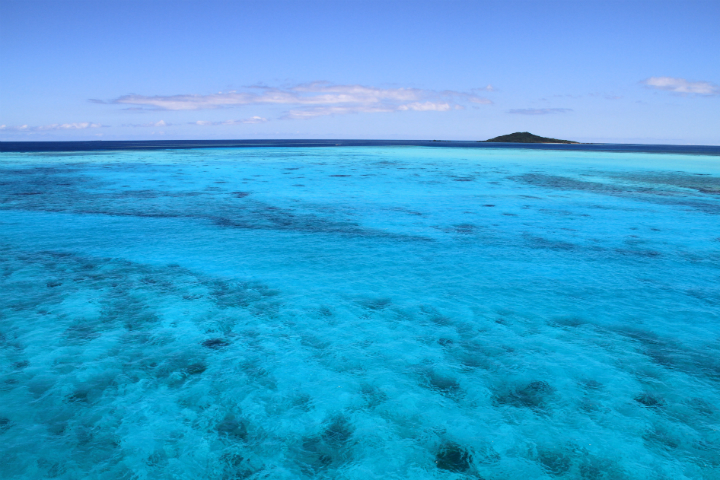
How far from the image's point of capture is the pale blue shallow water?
19.9ft

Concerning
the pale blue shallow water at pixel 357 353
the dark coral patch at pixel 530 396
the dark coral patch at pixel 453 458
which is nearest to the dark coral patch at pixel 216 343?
the pale blue shallow water at pixel 357 353

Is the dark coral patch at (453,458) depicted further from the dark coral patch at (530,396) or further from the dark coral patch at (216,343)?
the dark coral patch at (216,343)

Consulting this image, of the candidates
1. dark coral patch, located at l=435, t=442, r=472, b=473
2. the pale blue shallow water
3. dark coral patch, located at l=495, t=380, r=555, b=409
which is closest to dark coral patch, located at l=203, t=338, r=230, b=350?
the pale blue shallow water

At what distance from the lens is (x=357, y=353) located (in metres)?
8.79

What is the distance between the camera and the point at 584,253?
618 inches

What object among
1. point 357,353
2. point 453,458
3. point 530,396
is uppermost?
point 357,353

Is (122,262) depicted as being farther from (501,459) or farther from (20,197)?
(20,197)

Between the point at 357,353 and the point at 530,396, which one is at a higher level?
the point at 357,353

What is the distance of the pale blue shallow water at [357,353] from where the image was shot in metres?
6.08

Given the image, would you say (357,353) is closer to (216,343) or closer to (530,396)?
(216,343)

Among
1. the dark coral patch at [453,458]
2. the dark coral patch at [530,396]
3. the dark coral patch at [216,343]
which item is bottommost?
the dark coral patch at [453,458]

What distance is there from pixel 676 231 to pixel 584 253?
24.3ft

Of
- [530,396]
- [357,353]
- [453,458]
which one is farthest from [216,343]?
[530,396]

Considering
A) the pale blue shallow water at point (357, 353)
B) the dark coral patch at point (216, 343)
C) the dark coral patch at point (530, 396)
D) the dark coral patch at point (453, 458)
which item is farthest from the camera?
the dark coral patch at point (216, 343)
